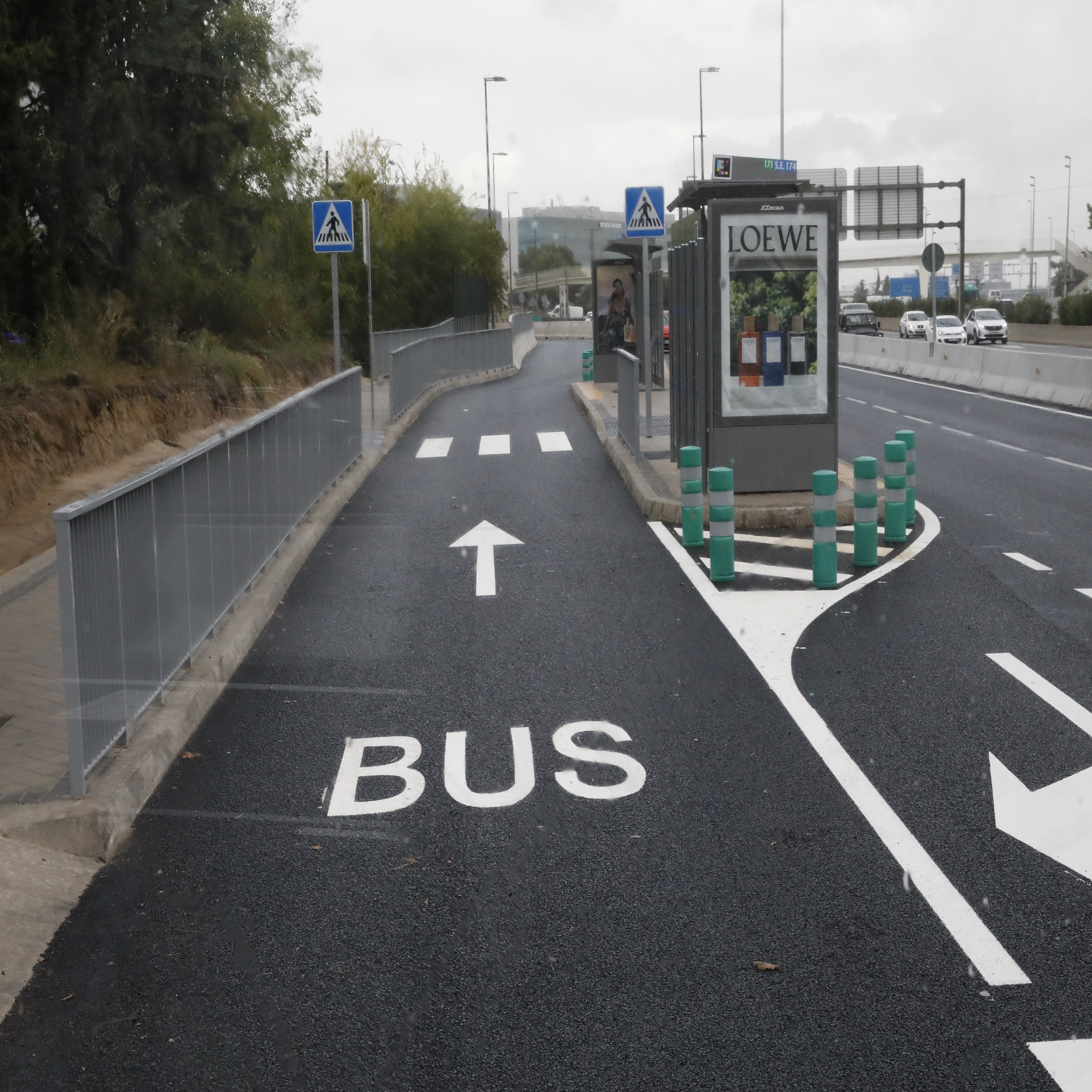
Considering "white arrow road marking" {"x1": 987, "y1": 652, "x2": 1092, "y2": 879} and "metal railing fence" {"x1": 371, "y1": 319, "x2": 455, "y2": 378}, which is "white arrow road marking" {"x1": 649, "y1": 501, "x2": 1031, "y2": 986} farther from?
"metal railing fence" {"x1": 371, "y1": 319, "x2": 455, "y2": 378}

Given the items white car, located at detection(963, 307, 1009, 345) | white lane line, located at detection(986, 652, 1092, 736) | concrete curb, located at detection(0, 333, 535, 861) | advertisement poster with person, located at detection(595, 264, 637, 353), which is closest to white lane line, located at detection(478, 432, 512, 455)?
concrete curb, located at detection(0, 333, 535, 861)

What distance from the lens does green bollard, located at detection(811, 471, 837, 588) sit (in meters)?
10.5

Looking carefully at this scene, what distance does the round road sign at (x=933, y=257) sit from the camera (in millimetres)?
39594

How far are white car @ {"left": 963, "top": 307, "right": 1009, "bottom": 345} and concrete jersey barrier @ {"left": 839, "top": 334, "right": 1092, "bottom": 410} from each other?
49.9ft

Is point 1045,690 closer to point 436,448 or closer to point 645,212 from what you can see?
point 645,212

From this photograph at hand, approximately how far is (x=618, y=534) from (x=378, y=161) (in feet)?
135

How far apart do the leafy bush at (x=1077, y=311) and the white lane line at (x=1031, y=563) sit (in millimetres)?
52211

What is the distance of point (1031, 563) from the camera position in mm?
11648

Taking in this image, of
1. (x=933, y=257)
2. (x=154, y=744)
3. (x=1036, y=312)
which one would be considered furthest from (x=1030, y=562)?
(x=1036, y=312)

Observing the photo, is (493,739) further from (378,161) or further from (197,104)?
(378,161)

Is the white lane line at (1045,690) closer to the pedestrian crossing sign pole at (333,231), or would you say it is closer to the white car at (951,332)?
the pedestrian crossing sign pole at (333,231)

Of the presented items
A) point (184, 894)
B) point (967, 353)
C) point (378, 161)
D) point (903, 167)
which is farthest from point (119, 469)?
point (903, 167)

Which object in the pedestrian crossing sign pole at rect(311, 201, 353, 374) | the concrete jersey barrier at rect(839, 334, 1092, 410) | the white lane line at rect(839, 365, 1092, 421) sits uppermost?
the pedestrian crossing sign pole at rect(311, 201, 353, 374)

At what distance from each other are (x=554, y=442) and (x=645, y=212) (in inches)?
169
